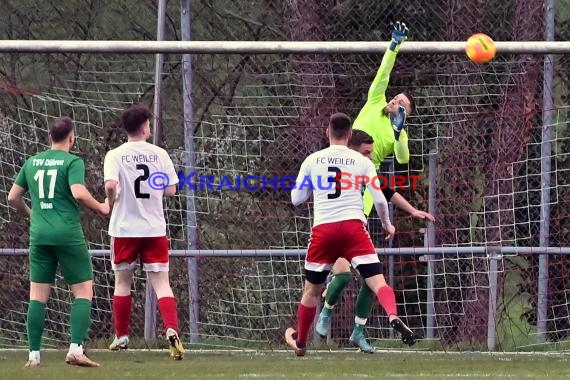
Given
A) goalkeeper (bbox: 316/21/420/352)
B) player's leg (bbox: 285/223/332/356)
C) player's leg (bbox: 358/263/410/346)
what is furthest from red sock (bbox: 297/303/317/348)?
player's leg (bbox: 358/263/410/346)

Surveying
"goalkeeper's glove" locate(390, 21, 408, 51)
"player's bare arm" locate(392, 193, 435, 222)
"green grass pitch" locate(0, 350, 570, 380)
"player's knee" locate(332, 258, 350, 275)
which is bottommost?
"green grass pitch" locate(0, 350, 570, 380)

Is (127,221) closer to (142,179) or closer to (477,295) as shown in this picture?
(142,179)

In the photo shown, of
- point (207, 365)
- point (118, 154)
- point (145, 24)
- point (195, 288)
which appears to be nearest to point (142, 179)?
point (118, 154)

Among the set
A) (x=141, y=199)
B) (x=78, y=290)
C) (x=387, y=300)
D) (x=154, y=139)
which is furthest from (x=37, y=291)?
(x=154, y=139)

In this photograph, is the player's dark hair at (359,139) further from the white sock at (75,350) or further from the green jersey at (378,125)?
the white sock at (75,350)

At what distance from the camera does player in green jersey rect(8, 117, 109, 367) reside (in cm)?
918

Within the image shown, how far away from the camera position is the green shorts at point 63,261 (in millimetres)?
9266

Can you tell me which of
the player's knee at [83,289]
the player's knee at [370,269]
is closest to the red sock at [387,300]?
the player's knee at [370,269]

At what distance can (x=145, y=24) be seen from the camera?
14.1 m

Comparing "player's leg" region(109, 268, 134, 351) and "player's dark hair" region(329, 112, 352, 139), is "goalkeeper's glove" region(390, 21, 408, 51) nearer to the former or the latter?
"player's dark hair" region(329, 112, 352, 139)

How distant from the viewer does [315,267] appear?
973 centimetres

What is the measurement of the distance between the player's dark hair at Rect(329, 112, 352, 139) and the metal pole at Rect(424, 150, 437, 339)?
2.41 meters

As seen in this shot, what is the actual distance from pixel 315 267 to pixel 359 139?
3.50ft

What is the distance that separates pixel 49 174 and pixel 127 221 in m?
0.83
